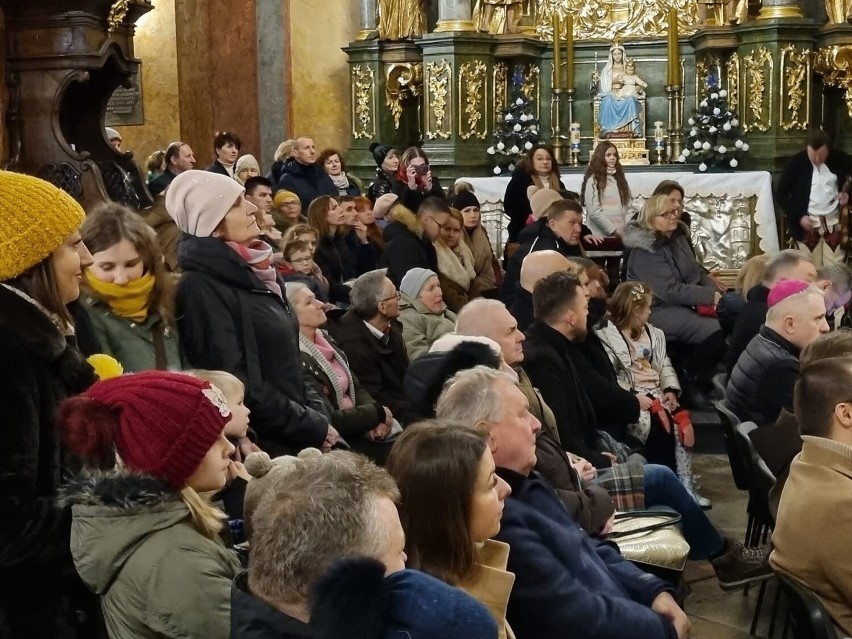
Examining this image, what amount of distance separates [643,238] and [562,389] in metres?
3.20

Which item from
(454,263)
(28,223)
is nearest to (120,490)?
(28,223)

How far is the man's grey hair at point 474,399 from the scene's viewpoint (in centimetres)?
338

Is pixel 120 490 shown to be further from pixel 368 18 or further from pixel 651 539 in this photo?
pixel 368 18

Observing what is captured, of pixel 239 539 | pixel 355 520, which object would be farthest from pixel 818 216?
pixel 355 520

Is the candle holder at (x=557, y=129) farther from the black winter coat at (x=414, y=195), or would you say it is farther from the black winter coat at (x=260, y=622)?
the black winter coat at (x=260, y=622)

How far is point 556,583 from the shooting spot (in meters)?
3.15

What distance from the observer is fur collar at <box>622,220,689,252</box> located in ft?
26.4

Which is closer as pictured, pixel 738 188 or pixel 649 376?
pixel 649 376

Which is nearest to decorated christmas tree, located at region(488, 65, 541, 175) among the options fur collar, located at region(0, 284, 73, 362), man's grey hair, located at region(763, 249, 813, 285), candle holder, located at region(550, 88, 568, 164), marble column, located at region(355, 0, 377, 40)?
candle holder, located at region(550, 88, 568, 164)

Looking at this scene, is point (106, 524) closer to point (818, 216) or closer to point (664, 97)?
point (818, 216)

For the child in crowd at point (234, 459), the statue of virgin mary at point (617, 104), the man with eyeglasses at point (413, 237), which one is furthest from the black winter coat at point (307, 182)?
the child in crowd at point (234, 459)

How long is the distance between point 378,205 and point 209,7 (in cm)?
518

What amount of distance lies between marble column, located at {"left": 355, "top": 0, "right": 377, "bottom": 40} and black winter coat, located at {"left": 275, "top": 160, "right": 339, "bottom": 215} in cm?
390

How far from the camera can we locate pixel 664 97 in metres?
13.2
